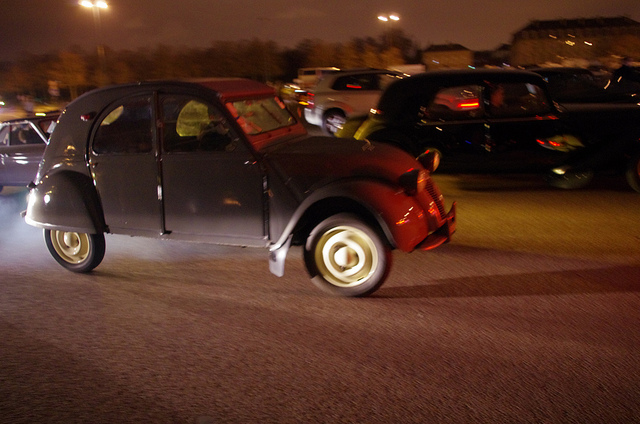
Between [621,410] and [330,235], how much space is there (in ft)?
7.83

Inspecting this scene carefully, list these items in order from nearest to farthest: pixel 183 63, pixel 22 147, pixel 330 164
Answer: pixel 330 164, pixel 22 147, pixel 183 63

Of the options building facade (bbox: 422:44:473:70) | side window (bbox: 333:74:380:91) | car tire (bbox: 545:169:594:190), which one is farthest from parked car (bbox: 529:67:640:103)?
building facade (bbox: 422:44:473:70)

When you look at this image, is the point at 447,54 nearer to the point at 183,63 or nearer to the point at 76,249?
the point at 183,63

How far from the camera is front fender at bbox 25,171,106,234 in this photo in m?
5.14

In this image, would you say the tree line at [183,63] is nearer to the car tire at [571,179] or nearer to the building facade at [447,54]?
the building facade at [447,54]

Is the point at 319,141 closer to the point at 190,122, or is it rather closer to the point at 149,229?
the point at 190,122

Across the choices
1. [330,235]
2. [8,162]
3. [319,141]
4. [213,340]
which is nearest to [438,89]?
[319,141]

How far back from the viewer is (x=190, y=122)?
16.0 ft

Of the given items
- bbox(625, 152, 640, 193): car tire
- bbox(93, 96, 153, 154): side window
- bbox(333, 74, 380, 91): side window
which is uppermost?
bbox(333, 74, 380, 91): side window

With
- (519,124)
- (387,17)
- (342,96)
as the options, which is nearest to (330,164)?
(519,124)

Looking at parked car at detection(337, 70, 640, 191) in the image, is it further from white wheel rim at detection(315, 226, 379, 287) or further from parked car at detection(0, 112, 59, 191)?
parked car at detection(0, 112, 59, 191)

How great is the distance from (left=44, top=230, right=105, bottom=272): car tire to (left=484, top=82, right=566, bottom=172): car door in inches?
215

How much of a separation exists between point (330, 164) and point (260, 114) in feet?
3.47

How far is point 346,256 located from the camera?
448 centimetres
